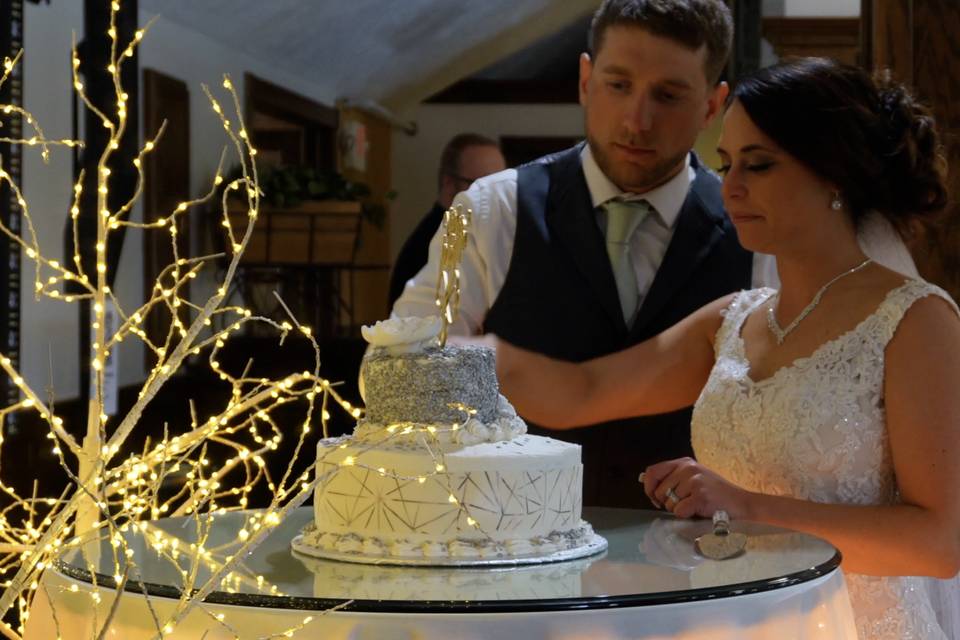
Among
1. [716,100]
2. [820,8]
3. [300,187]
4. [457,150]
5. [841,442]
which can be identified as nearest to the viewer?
[841,442]

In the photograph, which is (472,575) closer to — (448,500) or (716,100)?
(448,500)

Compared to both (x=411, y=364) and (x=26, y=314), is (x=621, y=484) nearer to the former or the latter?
(x=411, y=364)

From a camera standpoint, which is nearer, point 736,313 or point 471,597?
point 471,597

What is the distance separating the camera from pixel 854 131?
184cm

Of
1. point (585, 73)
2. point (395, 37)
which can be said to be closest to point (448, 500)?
point (585, 73)

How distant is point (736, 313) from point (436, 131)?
1009 cm

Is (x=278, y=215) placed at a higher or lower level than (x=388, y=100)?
lower

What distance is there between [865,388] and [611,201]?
0.64 m

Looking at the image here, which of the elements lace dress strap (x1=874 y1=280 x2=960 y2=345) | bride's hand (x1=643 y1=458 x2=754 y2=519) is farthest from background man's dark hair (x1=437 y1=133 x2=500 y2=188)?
bride's hand (x1=643 y1=458 x2=754 y2=519)

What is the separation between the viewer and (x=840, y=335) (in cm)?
185

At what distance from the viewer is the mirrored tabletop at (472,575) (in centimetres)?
107

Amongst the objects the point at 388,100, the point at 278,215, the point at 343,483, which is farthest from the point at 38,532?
the point at 388,100

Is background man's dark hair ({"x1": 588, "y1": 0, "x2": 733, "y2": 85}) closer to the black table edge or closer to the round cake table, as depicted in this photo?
the round cake table

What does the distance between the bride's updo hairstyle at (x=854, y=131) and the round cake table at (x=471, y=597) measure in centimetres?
65
